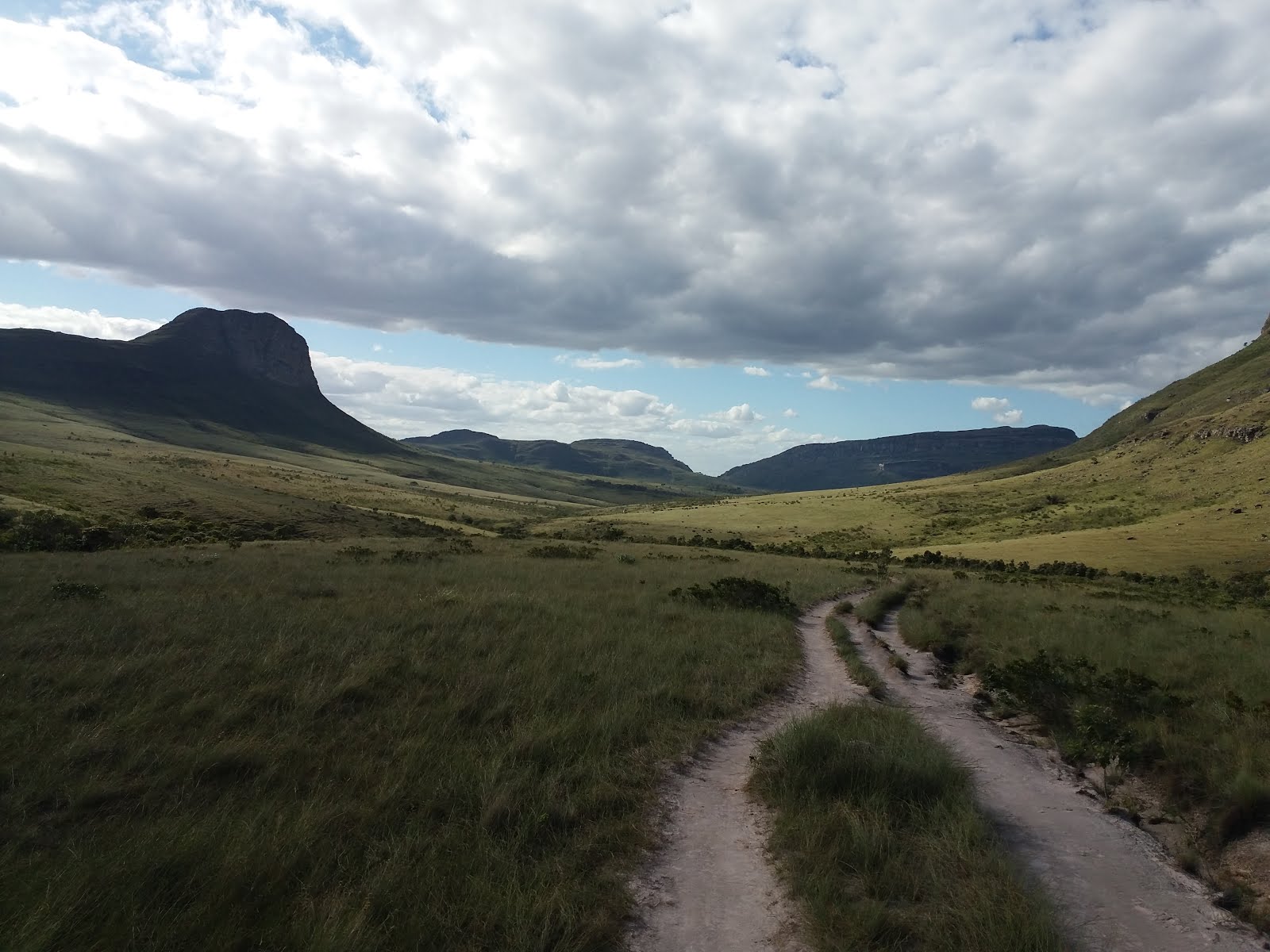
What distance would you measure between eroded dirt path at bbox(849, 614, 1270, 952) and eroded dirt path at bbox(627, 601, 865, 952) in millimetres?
2705

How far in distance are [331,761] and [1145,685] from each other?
1333cm

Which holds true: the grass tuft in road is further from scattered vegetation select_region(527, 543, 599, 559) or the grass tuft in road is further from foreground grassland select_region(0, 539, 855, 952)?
scattered vegetation select_region(527, 543, 599, 559)

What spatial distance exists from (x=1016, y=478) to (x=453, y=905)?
136 m

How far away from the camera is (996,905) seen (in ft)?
18.4

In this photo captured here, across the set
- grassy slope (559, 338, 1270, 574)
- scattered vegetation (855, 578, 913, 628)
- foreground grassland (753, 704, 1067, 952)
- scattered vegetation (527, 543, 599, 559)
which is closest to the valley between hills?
foreground grassland (753, 704, 1067, 952)

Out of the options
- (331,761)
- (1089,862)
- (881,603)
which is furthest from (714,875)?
(881,603)

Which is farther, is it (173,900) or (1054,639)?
(1054,639)

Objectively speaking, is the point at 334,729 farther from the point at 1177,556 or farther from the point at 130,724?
the point at 1177,556

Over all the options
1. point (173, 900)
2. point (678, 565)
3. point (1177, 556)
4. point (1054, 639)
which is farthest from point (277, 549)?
point (1177, 556)

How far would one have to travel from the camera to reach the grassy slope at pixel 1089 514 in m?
51.4

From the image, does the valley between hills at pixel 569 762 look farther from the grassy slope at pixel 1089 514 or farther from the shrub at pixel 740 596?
the grassy slope at pixel 1089 514

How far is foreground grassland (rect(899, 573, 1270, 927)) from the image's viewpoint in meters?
8.23

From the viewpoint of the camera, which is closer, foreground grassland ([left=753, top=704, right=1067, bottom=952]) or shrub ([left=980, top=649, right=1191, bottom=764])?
foreground grassland ([left=753, top=704, right=1067, bottom=952])

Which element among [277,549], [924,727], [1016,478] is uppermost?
[1016,478]
